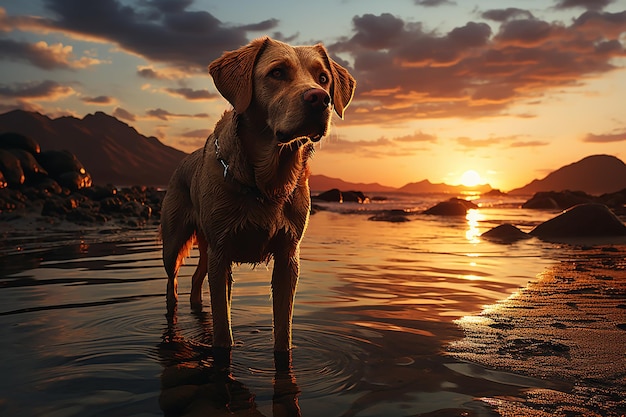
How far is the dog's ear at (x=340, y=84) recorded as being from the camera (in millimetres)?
4508

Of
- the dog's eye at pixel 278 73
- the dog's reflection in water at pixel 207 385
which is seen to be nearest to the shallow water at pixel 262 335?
Result: the dog's reflection in water at pixel 207 385

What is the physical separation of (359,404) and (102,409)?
62.2 inches

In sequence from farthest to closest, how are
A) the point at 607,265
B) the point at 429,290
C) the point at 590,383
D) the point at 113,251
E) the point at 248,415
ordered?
the point at 113,251 → the point at 607,265 → the point at 429,290 → the point at 590,383 → the point at 248,415

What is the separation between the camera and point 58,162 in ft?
86.2

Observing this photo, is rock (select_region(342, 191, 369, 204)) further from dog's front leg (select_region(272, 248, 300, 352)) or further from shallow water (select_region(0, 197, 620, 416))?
dog's front leg (select_region(272, 248, 300, 352))

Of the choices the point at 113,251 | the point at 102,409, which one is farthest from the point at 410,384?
the point at 113,251

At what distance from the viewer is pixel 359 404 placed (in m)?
3.45

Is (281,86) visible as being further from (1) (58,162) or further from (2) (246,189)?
(1) (58,162)

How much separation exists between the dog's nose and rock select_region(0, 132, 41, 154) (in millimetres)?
26433

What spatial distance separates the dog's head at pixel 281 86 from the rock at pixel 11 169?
21.8 metres

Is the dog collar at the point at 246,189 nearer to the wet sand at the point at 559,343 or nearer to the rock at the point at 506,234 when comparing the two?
the wet sand at the point at 559,343

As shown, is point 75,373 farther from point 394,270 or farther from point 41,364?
point 394,270

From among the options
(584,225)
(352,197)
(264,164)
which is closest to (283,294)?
(264,164)

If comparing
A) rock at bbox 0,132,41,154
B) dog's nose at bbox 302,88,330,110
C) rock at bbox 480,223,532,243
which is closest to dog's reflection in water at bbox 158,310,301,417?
dog's nose at bbox 302,88,330,110
